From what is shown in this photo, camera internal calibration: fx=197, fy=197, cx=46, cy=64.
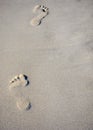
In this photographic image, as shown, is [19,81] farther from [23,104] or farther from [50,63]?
[50,63]

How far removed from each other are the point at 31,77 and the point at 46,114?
508 mm

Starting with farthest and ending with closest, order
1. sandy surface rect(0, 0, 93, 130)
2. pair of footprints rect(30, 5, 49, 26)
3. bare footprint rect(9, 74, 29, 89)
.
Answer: pair of footprints rect(30, 5, 49, 26)
bare footprint rect(9, 74, 29, 89)
sandy surface rect(0, 0, 93, 130)

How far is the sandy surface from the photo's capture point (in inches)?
77.8

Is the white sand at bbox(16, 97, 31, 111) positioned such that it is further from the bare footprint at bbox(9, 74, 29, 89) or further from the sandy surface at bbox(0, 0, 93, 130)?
the bare footprint at bbox(9, 74, 29, 89)

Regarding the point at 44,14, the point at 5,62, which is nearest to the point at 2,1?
the point at 44,14

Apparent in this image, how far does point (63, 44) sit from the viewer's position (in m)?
2.65

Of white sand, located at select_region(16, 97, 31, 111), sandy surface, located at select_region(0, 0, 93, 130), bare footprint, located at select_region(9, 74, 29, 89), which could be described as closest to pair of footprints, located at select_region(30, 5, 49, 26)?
sandy surface, located at select_region(0, 0, 93, 130)

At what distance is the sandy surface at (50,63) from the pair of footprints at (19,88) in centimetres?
5

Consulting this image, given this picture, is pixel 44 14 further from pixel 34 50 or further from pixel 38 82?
pixel 38 82

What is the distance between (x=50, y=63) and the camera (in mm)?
2449

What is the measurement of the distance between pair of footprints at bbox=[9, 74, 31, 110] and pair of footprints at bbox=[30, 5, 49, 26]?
3.40 feet

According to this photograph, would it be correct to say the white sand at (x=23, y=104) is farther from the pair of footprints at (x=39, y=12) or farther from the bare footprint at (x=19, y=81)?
the pair of footprints at (x=39, y=12)

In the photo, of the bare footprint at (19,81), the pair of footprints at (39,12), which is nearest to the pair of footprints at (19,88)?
the bare footprint at (19,81)

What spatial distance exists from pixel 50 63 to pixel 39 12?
1.09 metres
